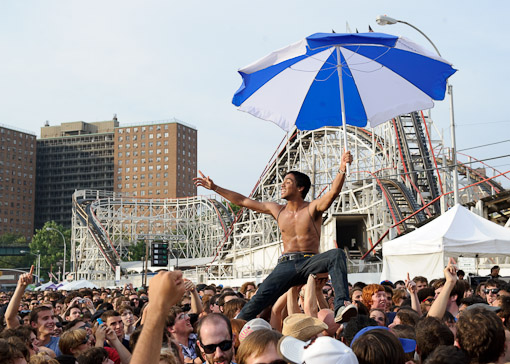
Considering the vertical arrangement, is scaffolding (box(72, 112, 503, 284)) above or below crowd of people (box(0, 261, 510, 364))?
above

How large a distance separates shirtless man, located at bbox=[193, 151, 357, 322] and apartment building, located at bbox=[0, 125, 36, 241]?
126 meters

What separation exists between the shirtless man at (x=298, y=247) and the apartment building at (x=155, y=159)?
404 feet

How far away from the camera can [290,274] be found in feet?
19.0

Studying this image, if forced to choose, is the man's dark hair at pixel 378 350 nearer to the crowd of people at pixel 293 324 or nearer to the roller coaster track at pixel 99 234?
the crowd of people at pixel 293 324

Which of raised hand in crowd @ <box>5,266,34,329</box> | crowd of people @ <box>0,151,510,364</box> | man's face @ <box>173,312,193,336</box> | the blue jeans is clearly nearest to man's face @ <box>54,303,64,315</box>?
crowd of people @ <box>0,151,510,364</box>

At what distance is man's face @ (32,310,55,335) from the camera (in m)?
6.61

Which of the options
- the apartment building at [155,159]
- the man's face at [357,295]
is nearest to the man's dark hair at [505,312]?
the man's face at [357,295]

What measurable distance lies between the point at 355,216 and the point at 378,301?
24000mm

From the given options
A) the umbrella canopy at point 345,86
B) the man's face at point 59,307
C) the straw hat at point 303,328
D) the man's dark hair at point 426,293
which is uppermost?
the umbrella canopy at point 345,86

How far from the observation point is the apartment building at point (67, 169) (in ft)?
441

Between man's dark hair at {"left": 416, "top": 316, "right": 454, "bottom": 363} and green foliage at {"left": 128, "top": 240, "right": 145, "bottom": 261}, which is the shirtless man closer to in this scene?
man's dark hair at {"left": 416, "top": 316, "right": 454, "bottom": 363}

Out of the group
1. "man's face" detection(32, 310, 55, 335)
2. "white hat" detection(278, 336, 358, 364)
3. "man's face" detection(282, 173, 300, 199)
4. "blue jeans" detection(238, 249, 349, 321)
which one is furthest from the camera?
"man's face" detection(32, 310, 55, 335)

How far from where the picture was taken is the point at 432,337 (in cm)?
398

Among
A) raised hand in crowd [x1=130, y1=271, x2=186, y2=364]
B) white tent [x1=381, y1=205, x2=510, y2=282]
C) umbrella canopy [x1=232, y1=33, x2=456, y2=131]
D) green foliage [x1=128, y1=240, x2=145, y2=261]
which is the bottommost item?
raised hand in crowd [x1=130, y1=271, x2=186, y2=364]
